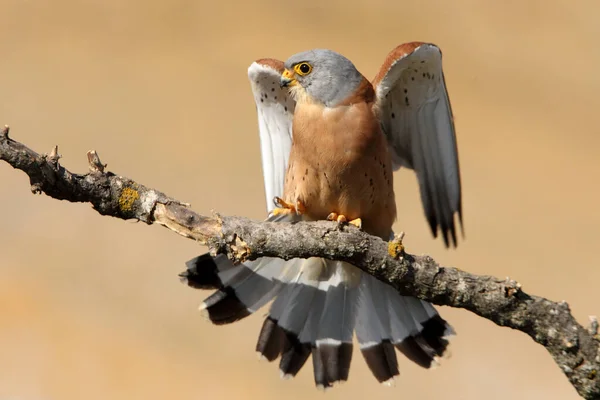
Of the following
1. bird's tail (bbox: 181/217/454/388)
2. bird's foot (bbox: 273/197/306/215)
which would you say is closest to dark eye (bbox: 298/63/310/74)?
bird's foot (bbox: 273/197/306/215)

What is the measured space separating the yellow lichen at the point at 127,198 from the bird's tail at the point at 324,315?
116cm

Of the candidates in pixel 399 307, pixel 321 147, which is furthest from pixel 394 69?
pixel 399 307

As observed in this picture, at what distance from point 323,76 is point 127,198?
6.17ft

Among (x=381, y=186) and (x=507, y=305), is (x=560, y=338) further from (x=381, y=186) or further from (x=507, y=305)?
(x=381, y=186)

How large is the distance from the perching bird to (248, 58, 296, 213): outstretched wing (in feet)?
0.65

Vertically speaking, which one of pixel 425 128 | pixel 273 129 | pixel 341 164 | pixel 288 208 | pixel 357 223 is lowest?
pixel 357 223

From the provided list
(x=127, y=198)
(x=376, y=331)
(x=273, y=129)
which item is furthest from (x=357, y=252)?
(x=273, y=129)

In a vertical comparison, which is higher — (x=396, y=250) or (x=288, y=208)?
(x=288, y=208)

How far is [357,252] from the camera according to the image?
159 inches

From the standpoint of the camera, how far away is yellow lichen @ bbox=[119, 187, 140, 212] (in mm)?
3908

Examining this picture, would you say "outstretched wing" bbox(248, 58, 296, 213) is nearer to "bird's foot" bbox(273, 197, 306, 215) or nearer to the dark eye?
the dark eye

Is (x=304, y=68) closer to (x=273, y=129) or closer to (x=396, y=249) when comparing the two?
(x=273, y=129)

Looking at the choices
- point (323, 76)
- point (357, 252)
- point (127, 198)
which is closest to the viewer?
point (127, 198)

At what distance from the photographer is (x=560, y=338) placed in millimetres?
3832
